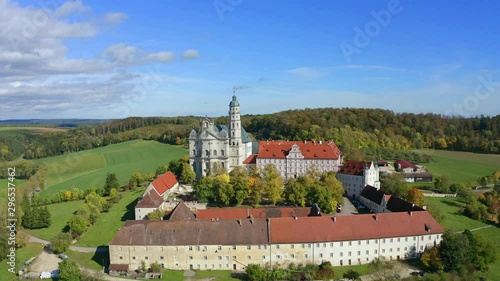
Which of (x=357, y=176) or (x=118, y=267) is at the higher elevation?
(x=357, y=176)

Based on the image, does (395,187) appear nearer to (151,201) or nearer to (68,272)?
(151,201)

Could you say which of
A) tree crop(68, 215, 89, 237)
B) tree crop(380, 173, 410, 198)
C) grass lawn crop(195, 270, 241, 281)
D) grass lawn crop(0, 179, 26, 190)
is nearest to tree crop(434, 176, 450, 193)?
tree crop(380, 173, 410, 198)

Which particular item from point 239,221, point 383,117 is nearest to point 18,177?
point 239,221

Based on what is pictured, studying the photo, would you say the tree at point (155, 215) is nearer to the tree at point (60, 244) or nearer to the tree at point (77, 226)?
the tree at point (77, 226)

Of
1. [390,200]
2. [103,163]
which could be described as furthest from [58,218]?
[390,200]

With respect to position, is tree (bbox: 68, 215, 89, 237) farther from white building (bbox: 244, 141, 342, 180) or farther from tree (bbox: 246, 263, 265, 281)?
white building (bbox: 244, 141, 342, 180)

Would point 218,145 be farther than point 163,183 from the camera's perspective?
Yes

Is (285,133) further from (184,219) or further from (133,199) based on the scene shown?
(184,219)
